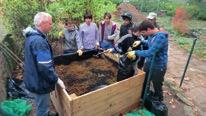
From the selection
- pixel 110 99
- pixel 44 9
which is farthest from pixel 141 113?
pixel 44 9

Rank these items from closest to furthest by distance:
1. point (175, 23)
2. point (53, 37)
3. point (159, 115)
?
point (159, 115) < point (53, 37) < point (175, 23)

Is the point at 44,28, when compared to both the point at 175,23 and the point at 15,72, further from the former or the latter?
the point at 175,23

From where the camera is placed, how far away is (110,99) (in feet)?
14.9

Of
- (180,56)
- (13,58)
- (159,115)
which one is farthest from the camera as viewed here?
(180,56)

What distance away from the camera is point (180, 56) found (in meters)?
10.6

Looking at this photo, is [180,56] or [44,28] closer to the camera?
[44,28]

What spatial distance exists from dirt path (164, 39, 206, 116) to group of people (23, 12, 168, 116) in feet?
3.00

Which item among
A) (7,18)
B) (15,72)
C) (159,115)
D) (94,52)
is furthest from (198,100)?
(7,18)

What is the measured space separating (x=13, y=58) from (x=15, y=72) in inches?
17.3

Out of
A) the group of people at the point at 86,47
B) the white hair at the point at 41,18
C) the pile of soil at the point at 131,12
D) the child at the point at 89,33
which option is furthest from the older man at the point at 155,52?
the pile of soil at the point at 131,12

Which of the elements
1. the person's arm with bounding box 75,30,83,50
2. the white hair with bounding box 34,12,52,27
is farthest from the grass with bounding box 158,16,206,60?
the white hair with bounding box 34,12,52,27

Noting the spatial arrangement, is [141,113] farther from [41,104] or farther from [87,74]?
[41,104]

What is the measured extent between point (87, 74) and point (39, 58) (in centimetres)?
174

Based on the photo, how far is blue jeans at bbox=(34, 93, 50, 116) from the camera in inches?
171
